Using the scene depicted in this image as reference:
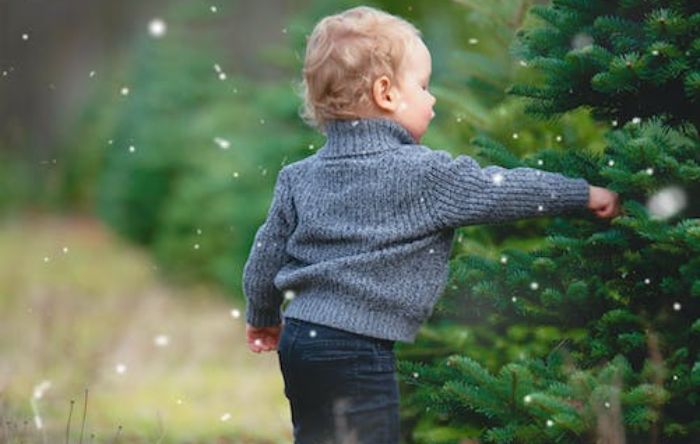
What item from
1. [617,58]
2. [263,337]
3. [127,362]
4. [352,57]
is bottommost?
[127,362]

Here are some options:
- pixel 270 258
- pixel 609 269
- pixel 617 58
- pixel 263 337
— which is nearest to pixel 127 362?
pixel 263 337

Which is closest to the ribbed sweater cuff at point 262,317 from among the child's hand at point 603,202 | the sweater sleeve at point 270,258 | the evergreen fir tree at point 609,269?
the sweater sleeve at point 270,258

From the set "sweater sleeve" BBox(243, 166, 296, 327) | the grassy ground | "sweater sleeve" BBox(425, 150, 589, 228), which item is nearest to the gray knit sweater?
"sweater sleeve" BBox(425, 150, 589, 228)

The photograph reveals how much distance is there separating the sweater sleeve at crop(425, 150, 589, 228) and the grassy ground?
156 centimetres

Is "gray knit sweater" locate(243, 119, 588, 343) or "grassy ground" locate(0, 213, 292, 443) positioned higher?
"gray knit sweater" locate(243, 119, 588, 343)

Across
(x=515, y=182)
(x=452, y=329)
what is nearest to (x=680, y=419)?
(x=515, y=182)

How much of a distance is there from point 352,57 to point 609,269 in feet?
3.44

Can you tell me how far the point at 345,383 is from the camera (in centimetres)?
352

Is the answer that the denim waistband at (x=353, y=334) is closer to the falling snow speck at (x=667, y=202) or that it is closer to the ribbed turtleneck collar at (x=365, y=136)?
the ribbed turtleneck collar at (x=365, y=136)

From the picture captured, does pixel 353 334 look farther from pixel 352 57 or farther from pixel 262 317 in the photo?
pixel 352 57

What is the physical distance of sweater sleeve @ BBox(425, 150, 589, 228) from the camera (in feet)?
11.5

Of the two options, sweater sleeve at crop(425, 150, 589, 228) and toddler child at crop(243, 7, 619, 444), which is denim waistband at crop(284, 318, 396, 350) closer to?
toddler child at crop(243, 7, 619, 444)

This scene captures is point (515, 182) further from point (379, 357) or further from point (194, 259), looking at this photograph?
point (194, 259)

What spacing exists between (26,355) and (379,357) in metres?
5.19
